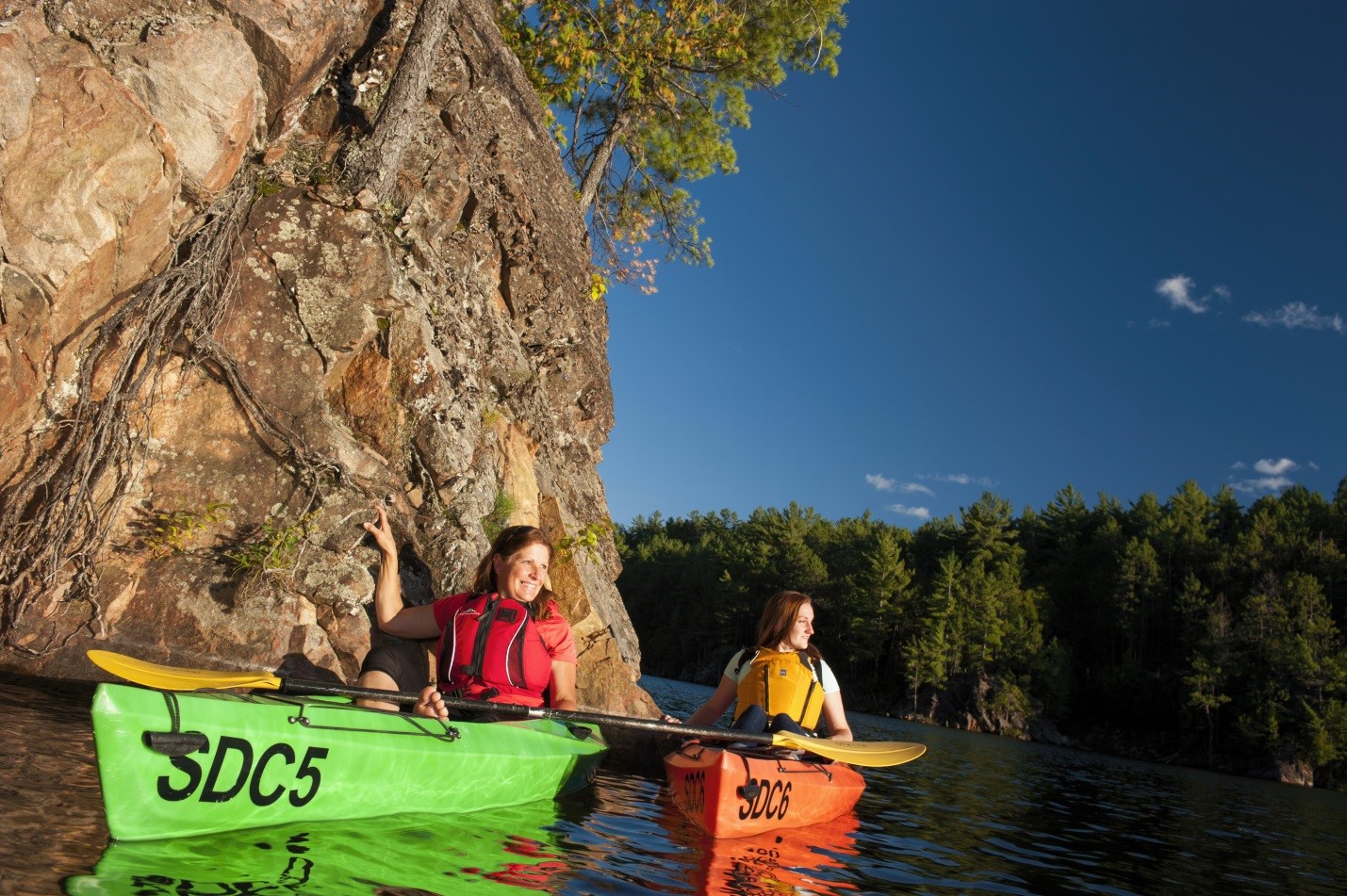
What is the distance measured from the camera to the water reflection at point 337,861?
3209mm

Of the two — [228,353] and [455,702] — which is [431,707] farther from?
[228,353]

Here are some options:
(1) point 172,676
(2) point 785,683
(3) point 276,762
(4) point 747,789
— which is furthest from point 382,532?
(4) point 747,789

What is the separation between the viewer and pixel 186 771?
374 centimetres

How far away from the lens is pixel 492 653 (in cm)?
614

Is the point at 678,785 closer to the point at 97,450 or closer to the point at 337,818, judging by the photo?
the point at 337,818

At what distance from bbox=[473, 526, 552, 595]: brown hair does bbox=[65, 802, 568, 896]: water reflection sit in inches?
75.4

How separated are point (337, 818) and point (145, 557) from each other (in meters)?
3.72

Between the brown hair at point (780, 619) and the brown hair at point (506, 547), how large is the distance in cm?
181

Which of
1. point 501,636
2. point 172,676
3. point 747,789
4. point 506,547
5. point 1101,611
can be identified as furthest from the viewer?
point 1101,611

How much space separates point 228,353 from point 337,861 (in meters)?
5.33

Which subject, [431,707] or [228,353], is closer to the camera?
[431,707]

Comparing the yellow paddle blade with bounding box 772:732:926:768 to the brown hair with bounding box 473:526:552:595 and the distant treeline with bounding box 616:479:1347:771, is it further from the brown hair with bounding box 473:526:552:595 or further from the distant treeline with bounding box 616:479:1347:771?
the distant treeline with bounding box 616:479:1347:771

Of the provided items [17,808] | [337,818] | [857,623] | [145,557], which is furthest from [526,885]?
[857,623]

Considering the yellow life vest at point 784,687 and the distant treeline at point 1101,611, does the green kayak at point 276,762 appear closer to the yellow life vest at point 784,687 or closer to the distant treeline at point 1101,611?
the yellow life vest at point 784,687
